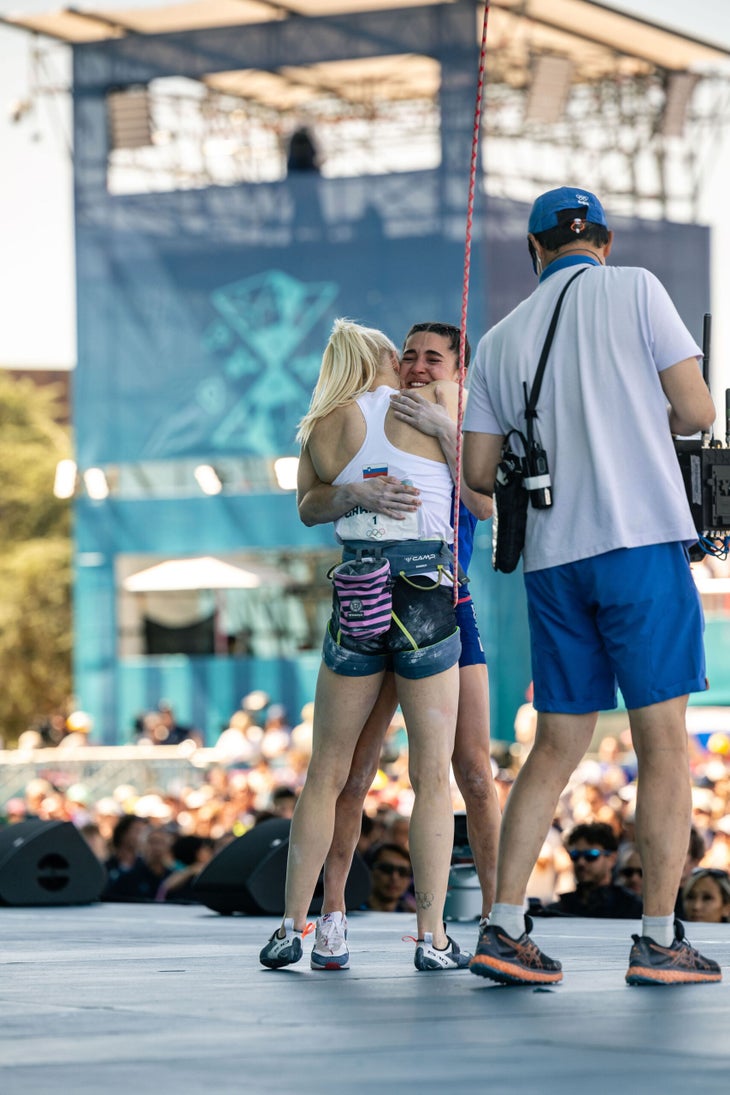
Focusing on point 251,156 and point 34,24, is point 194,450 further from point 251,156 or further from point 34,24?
point 34,24

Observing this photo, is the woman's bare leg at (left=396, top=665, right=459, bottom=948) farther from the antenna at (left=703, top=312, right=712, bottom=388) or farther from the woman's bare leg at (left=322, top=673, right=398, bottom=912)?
the antenna at (left=703, top=312, right=712, bottom=388)

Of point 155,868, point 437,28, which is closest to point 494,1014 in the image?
point 155,868

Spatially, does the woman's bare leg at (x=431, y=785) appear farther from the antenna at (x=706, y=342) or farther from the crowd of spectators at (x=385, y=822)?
the crowd of spectators at (x=385, y=822)

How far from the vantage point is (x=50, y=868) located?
9867mm

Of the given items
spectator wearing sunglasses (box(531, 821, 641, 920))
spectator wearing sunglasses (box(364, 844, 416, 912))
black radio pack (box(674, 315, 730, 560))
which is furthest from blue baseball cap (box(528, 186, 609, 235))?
spectator wearing sunglasses (box(364, 844, 416, 912))

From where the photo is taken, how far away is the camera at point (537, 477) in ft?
14.8

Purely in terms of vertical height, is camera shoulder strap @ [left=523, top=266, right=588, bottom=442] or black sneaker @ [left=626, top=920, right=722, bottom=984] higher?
camera shoulder strap @ [left=523, top=266, right=588, bottom=442]

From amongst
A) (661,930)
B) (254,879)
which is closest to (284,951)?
(661,930)

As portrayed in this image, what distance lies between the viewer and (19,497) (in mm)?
50438

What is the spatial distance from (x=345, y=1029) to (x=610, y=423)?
1.65 m

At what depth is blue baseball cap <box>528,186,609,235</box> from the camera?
15.3 feet

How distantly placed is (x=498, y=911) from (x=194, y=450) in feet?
98.5

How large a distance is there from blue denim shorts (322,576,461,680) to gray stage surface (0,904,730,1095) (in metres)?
0.78

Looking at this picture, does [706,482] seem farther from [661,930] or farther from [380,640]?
[661,930]
